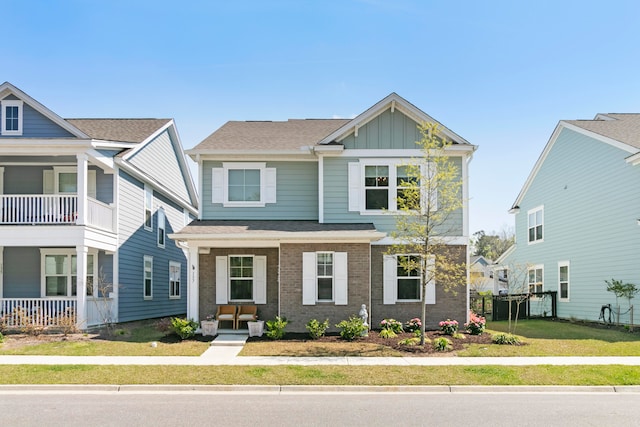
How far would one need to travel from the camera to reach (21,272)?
21.0 m

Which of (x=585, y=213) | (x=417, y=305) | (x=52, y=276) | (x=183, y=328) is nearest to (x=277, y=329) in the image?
(x=183, y=328)

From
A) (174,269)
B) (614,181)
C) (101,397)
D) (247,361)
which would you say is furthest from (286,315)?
(614,181)

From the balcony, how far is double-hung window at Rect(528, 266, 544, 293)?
20.4m

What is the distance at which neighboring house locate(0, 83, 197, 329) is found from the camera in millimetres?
18281

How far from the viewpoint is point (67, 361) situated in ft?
44.0

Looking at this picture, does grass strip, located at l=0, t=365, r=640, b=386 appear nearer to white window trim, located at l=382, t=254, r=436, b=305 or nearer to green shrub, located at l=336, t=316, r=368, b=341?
Answer: green shrub, located at l=336, t=316, r=368, b=341

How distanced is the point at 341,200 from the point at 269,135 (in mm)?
4387

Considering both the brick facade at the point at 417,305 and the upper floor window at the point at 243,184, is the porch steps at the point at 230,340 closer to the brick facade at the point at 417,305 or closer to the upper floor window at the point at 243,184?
the brick facade at the point at 417,305

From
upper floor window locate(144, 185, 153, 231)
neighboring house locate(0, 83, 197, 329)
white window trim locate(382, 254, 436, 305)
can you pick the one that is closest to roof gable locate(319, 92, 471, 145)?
white window trim locate(382, 254, 436, 305)

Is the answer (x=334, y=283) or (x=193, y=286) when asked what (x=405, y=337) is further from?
(x=193, y=286)

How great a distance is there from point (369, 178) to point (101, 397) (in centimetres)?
1200

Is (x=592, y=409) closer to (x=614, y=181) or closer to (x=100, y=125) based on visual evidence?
(x=614, y=181)

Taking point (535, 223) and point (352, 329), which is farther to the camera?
point (535, 223)

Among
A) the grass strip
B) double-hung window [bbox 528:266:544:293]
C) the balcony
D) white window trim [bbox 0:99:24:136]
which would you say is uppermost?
white window trim [bbox 0:99:24:136]
